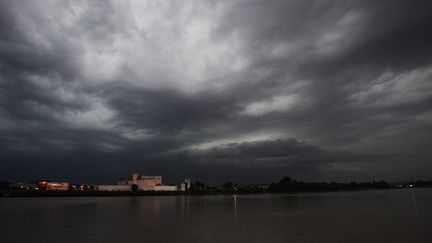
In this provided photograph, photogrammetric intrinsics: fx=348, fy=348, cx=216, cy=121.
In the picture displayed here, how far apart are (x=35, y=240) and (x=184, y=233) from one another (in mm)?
11865

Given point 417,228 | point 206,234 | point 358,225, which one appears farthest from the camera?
point 358,225

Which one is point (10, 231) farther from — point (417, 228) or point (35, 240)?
point (417, 228)

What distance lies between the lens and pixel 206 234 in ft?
97.9

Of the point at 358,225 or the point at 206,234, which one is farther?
the point at 358,225

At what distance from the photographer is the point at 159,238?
27.9 m

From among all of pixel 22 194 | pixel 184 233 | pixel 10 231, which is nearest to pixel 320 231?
pixel 184 233

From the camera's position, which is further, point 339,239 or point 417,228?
point 417,228

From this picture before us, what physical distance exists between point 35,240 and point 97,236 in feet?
→ 15.1

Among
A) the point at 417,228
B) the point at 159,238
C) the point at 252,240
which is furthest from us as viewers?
the point at 417,228

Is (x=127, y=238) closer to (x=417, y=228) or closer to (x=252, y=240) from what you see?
(x=252, y=240)

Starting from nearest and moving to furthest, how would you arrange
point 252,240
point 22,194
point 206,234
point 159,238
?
point 252,240, point 159,238, point 206,234, point 22,194

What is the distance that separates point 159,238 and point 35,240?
9.65 m

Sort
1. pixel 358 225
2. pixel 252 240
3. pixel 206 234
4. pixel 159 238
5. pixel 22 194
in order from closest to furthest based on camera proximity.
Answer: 1. pixel 252 240
2. pixel 159 238
3. pixel 206 234
4. pixel 358 225
5. pixel 22 194

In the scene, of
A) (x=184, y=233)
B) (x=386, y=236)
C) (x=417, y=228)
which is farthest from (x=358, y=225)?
(x=184, y=233)
